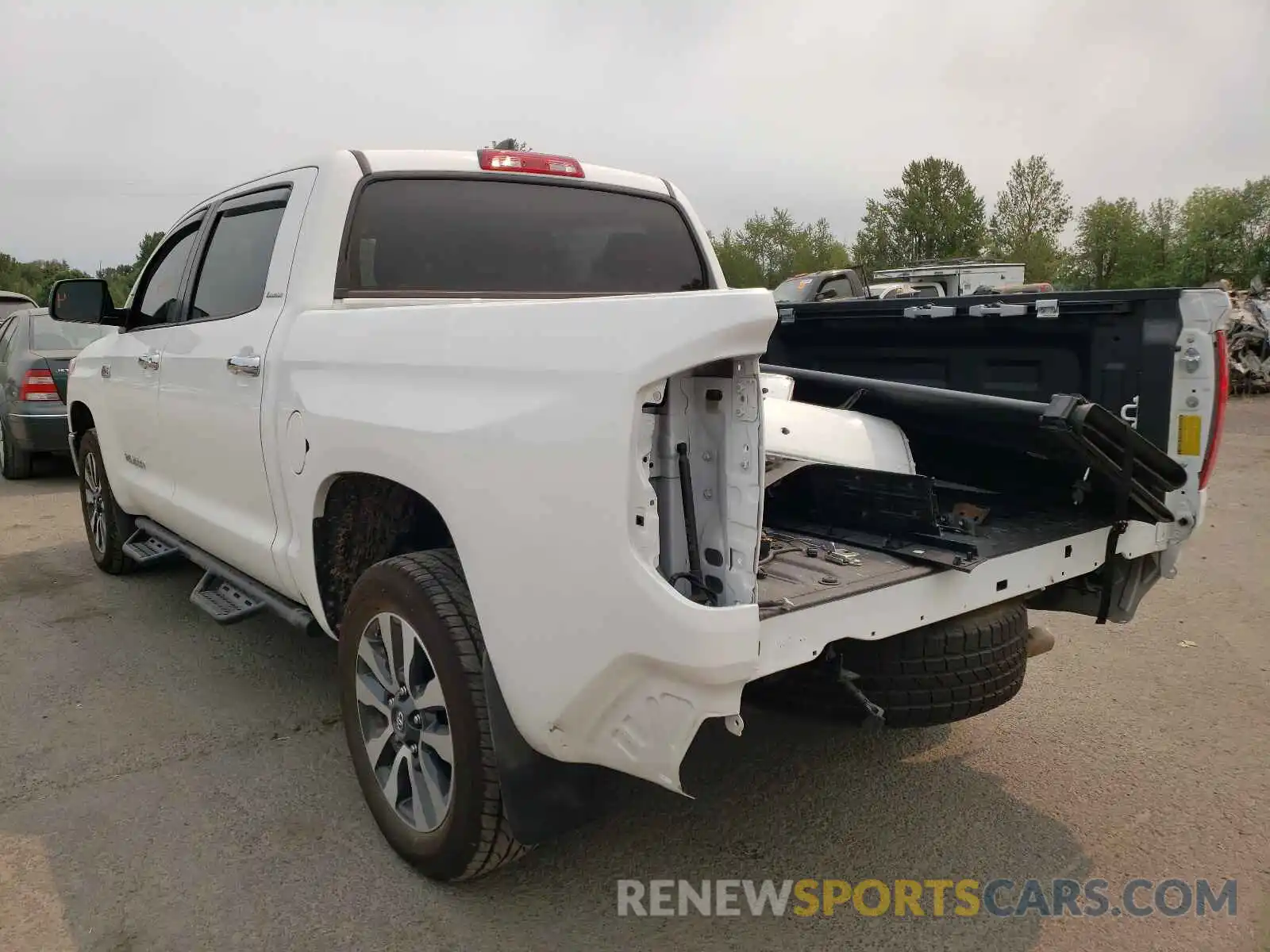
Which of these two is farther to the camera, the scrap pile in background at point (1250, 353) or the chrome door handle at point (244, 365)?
the scrap pile in background at point (1250, 353)

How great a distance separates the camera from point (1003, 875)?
2.82 meters

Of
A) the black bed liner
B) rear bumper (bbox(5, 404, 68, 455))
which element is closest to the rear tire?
rear bumper (bbox(5, 404, 68, 455))

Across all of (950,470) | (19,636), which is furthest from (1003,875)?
(19,636)

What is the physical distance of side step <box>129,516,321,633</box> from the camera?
350cm

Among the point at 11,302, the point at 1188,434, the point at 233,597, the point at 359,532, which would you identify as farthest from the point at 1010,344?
the point at 11,302

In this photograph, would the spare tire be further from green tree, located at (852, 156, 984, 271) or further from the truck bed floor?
green tree, located at (852, 156, 984, 271)

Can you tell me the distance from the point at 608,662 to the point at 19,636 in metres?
4.29

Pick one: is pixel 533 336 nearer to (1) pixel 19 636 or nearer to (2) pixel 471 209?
(2) pixel 471 209

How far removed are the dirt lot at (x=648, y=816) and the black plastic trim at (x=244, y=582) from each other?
1.77 feet

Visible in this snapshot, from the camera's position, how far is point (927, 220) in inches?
2345

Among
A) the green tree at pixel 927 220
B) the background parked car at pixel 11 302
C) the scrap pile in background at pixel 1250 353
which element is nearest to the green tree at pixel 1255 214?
the green tree at pixel 927 220

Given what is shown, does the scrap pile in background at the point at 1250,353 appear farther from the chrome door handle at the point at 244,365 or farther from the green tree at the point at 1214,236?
the green tree at the point at 1214,236

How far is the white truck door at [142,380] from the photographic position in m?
4.44

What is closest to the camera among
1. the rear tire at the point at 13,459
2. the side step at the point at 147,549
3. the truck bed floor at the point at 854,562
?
the truck bed floor at the point at 854,562
